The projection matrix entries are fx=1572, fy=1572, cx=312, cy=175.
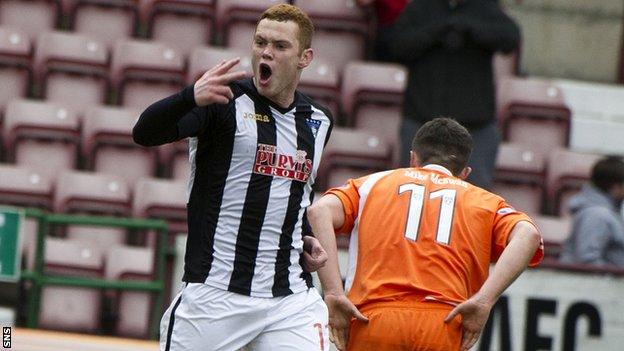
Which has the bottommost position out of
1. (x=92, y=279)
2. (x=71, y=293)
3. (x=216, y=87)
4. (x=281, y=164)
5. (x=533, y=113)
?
(x=71, y=293)

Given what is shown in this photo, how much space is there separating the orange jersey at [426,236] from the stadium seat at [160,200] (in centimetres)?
466

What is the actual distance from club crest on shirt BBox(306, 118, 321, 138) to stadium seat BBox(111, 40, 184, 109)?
553cm

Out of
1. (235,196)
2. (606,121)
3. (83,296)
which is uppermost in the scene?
(606,121)

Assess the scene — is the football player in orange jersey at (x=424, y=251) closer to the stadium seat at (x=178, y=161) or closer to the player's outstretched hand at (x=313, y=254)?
the player's outstretched hand at (x=313, y=254)

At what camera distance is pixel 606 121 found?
1290cm

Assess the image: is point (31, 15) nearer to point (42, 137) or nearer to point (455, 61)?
point (42, 137)

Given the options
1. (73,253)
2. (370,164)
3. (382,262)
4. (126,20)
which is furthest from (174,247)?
(382,262)

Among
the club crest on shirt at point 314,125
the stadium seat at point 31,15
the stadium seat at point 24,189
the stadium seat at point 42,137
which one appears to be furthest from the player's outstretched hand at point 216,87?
the stadium seat at point 31,15

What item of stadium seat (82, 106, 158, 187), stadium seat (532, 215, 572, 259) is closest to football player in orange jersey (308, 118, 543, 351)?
stadium seat (532, 215, 572, 259)

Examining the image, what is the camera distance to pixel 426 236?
635cm

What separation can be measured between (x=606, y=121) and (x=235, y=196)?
24.0ft

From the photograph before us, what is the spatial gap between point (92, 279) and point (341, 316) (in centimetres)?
432

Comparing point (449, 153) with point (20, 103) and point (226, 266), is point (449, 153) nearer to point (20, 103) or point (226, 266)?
point (226, 266)

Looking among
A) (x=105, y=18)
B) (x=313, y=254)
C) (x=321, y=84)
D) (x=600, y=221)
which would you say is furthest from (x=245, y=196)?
(x=105, y=18)
